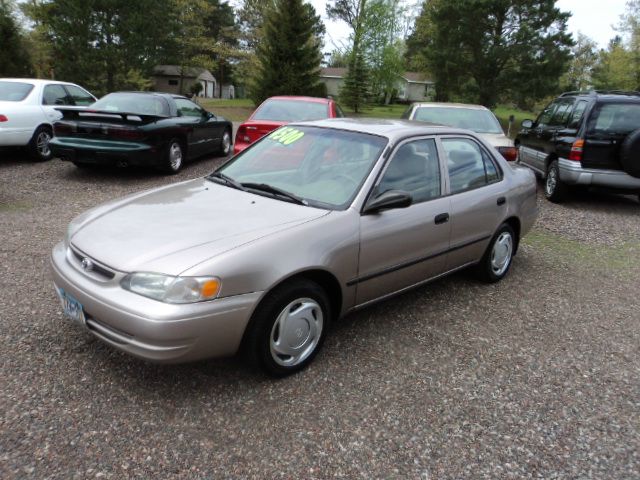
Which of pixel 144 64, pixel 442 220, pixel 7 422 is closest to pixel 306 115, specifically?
pixel 442 220

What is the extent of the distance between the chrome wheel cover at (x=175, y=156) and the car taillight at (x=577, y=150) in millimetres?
6650

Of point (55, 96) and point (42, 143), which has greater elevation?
point (55, 96)

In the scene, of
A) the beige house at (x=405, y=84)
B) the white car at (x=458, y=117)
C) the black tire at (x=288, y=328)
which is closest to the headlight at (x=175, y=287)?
the black tire at (x=288, y=328)

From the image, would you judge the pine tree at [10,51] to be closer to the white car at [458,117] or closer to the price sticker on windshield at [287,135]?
the white car at [458,117]

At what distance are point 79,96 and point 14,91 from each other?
4.83 feet

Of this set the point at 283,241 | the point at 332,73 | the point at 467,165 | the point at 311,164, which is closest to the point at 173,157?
the point at 311,164

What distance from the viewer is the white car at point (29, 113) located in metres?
8.59

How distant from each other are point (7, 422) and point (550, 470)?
2.76 meters

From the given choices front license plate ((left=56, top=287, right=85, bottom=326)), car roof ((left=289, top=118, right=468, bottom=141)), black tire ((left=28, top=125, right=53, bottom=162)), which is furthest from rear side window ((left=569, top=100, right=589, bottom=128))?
black tire ((left=28, top=125, right=53, bottom=162))

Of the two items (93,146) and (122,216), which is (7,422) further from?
(93,146)

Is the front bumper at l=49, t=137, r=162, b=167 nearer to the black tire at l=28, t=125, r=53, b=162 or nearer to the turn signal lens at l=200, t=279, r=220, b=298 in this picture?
the black tire at l=28, t=125, r=53, b=162

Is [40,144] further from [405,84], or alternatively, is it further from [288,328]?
[405,84]

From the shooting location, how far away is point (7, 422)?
2543 millimetres

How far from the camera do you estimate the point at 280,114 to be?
8.89 m
